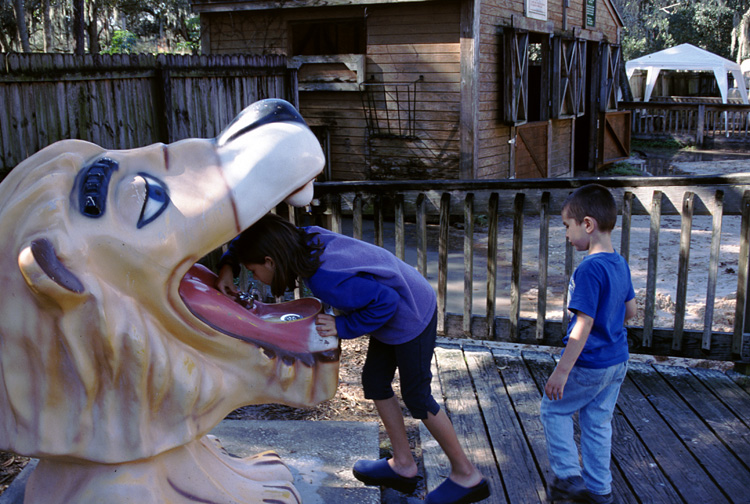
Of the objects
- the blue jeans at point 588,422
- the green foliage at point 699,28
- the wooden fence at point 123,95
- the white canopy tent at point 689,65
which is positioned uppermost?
the green foliage at point 699,28

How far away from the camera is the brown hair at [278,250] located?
7.32 ft

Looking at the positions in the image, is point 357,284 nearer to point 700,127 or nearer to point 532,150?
point 532,150

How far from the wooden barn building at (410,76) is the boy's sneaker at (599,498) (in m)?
7.85

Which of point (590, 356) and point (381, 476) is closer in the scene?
point (590, 356)

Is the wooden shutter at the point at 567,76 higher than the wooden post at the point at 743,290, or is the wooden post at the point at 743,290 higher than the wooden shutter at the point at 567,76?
the wooden shutter at the point at 567,76

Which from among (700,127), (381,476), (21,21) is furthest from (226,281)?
(700,127)

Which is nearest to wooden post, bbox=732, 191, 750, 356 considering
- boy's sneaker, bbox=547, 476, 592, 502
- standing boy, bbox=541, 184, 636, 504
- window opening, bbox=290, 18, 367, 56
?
standing boy, bbox=541, 184, 636, 504

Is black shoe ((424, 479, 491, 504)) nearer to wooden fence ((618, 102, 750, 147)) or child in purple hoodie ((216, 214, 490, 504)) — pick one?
child in purple hoodie ((216, 214, 490, 504))

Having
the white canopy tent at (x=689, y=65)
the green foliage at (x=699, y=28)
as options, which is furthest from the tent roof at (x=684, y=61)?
the green foliage at (x=699, y=28)

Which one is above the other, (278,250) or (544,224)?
(278,250)

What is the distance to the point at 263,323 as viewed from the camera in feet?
6.91

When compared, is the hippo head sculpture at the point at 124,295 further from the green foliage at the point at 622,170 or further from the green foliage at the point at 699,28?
the green foliage at the point at 699,28

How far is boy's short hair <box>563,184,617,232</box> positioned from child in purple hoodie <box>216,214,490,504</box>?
2.23 feet

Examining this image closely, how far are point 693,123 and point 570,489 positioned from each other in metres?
25.3
